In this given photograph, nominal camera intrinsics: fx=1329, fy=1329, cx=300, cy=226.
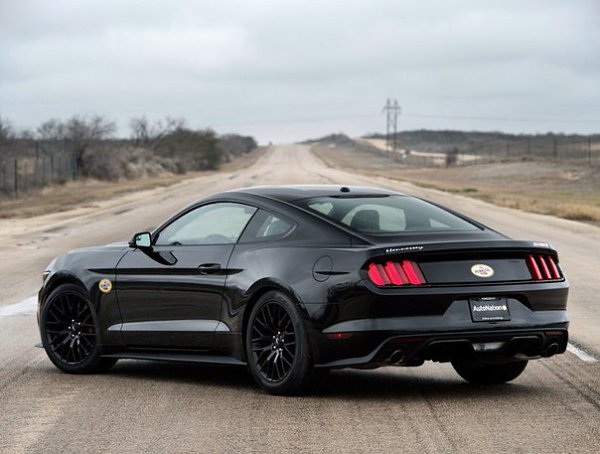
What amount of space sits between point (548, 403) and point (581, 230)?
2275 cm

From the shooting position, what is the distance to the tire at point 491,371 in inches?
361

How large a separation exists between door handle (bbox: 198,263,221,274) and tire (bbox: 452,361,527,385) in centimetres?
177

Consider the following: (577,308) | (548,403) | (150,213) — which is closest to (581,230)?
(150,213)

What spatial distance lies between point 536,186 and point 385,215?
194ft

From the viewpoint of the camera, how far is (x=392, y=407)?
8.20 meters

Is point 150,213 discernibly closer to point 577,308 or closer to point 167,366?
point 577,308

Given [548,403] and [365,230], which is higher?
[365,230]

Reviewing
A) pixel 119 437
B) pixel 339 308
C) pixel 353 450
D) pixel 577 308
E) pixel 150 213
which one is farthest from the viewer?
pixel 150 213

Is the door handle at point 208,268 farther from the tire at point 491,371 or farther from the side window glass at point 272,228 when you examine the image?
the tire at point 491,371

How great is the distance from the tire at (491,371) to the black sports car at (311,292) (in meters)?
0.01

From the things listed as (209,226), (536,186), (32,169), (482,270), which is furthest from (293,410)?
(536,186)

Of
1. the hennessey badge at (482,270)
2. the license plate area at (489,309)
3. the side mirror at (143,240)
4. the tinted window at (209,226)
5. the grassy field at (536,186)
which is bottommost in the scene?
the grassy field at (536,186)

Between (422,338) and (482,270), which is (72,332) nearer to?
(422,338)

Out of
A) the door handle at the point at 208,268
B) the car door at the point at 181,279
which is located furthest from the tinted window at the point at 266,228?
the door handle at the point at 208,268
